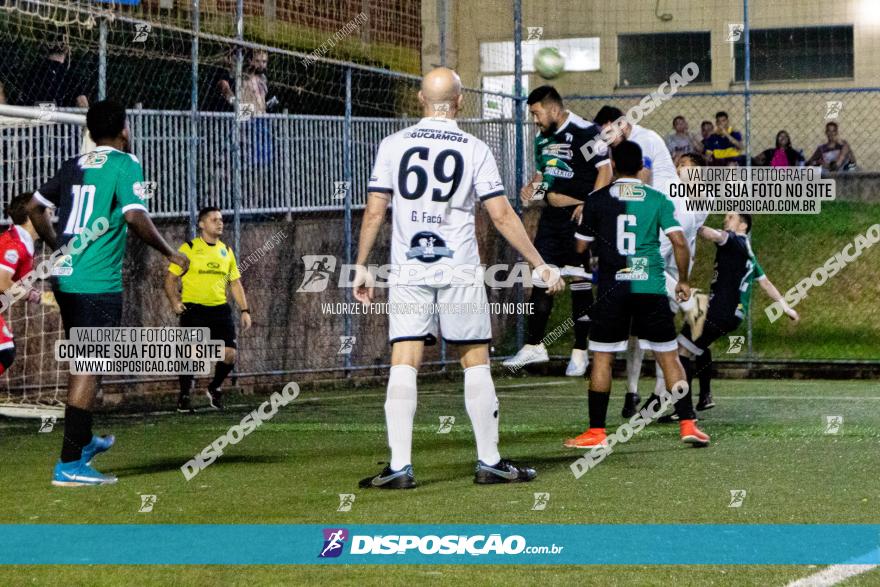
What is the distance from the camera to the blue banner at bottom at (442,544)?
6.37m

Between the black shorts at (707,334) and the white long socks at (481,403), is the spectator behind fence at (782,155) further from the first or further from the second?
the white long socks at (481,403)

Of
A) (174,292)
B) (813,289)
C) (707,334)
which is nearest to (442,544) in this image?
(707,334)

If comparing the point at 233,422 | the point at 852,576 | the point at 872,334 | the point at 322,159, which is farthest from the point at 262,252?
the point at 852,576

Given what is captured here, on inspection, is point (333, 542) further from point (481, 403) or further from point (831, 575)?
point (831, 575)

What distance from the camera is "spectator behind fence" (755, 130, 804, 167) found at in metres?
23.7

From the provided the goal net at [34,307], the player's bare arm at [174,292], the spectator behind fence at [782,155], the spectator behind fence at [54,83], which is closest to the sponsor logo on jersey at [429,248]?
the player's bare arm at [174,292]

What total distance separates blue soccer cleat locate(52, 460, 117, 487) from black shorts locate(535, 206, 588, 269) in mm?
5819

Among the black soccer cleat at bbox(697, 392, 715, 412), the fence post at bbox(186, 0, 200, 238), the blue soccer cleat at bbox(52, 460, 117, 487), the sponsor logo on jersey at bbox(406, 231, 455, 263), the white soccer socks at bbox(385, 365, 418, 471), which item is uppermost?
the fence post at bbox(186, 0, 200, 238)

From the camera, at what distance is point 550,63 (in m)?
26.5

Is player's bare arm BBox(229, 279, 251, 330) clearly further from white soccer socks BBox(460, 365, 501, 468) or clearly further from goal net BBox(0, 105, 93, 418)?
white soccer socks BBox(460, 365, 501, 468)

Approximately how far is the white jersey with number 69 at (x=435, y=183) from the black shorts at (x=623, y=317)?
2.21 metres

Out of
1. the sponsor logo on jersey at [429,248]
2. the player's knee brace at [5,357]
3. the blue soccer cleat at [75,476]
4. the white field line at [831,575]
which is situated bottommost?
the white field line at [831,575]

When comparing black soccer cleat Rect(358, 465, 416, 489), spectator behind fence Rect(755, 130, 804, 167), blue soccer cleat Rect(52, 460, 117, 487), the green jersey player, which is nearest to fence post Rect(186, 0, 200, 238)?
the green jersey player

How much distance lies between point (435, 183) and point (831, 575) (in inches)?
133
